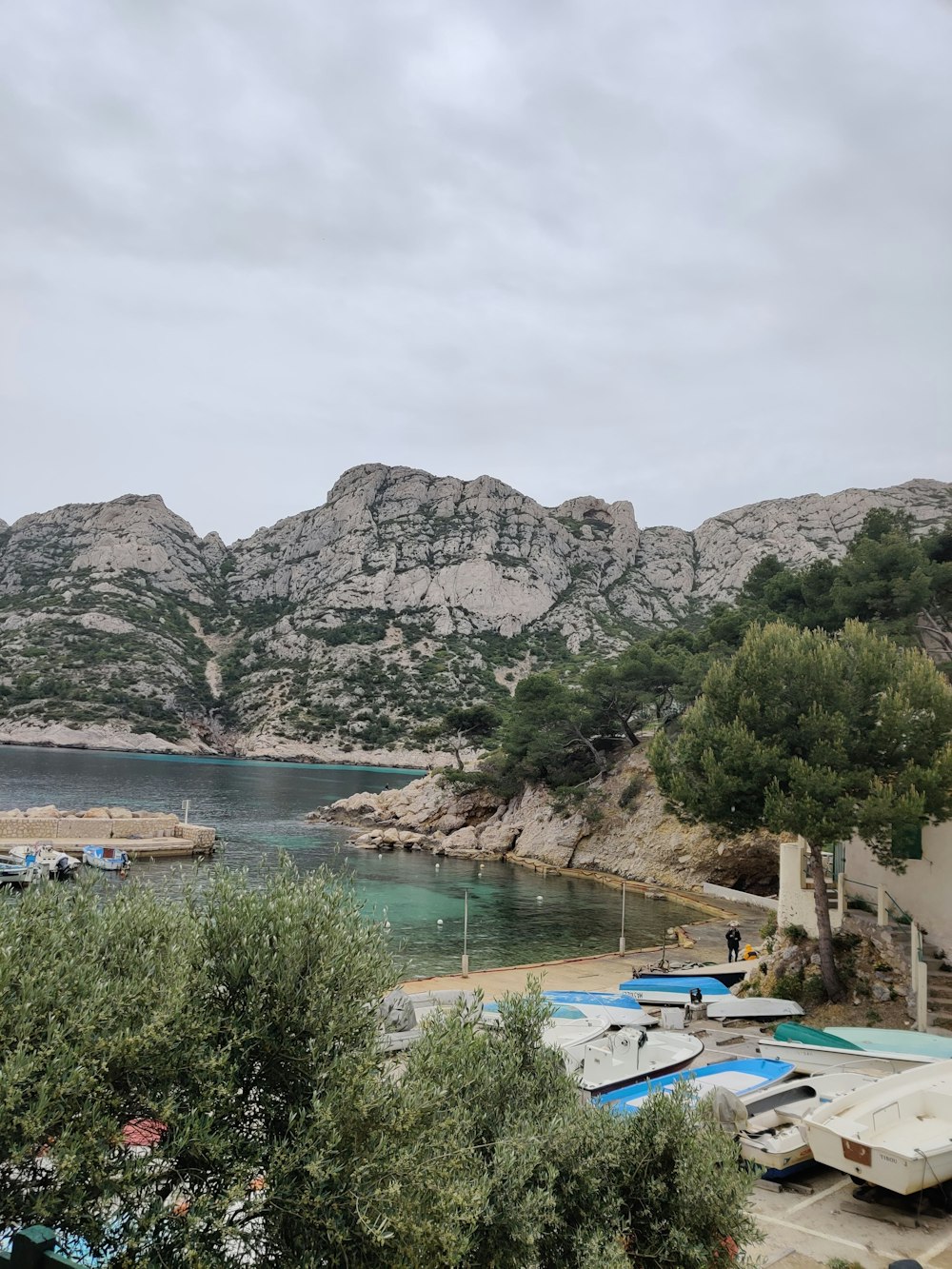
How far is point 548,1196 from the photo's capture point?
205 inches

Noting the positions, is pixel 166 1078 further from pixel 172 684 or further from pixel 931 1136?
pixel 172 684

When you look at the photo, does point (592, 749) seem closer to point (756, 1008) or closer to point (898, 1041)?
point (756, 1008)

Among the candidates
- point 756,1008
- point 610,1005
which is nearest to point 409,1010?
point 610,1005

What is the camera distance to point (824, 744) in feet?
53.4

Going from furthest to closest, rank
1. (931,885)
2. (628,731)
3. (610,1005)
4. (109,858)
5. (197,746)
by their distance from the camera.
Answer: (197,746), (628,731), (109,858), (610,1005), (931,885)

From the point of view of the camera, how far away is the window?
15234mm

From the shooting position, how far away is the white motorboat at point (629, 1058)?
11.3 metres

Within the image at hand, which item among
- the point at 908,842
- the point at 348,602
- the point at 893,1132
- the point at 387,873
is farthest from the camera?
the point at 348,602

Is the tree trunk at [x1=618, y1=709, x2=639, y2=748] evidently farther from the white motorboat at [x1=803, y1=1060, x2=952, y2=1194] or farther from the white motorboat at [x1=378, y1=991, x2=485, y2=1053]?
the white motorboat at [x1=803, y1=1060, x2=952, y2=1194]

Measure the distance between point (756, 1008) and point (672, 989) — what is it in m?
3.38

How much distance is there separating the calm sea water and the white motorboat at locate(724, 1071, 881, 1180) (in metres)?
4.67

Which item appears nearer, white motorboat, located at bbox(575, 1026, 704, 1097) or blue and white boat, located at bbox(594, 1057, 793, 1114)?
blue and white boat, located at bbox(594, 1057, 793, 1114)

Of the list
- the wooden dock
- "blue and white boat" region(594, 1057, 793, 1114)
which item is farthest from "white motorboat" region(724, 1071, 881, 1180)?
the wooden dock

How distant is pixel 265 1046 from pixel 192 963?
2.51 feet
